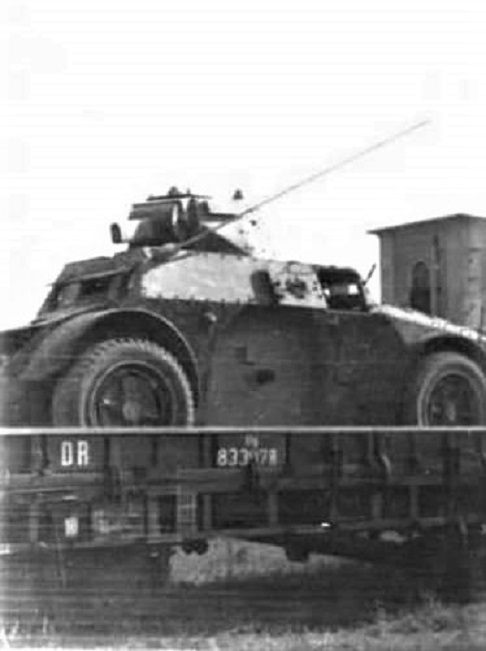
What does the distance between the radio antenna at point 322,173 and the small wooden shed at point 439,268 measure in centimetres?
28

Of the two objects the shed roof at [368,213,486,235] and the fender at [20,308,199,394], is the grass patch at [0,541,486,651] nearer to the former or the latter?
the fender at [20,308,199,394]

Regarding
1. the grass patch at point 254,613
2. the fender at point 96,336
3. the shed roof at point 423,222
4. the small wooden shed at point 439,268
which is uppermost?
the shed roof at point 423,222

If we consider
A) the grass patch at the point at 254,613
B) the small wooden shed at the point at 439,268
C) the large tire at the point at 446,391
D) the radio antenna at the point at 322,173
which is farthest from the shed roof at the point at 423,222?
the grass patch at the point at 254,613

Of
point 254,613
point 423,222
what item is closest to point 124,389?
point 254,613

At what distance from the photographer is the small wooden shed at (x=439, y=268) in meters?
4.55

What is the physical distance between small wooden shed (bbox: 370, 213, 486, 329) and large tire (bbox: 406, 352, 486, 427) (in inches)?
6.7

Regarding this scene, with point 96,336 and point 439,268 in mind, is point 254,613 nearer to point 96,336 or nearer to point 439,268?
point 96,336

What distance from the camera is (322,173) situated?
4.44 metres

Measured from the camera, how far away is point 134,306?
163 inches

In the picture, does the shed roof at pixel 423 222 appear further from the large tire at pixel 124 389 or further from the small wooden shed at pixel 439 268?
the large tire at pixel 124 389

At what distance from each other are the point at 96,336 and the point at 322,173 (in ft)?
3.32

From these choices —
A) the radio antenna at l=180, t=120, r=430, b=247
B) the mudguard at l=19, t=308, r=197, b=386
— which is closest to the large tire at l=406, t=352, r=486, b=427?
the radio antenna at l=180, t=120, r=430, b=247

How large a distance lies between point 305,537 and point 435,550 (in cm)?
56

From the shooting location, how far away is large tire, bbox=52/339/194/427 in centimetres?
403
